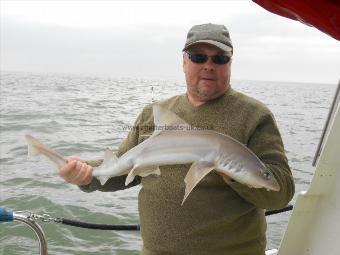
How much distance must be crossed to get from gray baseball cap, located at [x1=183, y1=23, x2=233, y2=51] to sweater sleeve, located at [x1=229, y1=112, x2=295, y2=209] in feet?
1.79

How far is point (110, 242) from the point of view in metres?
6.47

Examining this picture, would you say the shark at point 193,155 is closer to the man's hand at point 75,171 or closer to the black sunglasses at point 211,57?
the man's hand at point 75,171

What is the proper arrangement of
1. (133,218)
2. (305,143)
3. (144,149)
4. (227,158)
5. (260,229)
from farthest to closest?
(305,143) → (133,218) → (260,229) → (144,149) → (227,158)

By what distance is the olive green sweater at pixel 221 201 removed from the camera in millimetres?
2844

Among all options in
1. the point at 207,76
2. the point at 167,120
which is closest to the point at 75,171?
the point at 167,120

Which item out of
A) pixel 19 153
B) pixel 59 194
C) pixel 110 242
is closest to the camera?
pixel 110 242

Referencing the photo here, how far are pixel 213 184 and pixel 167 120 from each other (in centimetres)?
59

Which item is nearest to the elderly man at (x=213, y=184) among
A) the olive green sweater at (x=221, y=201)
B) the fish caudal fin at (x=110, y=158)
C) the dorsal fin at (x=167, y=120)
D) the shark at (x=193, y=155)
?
the olive green sweater at (x=221, y=201)

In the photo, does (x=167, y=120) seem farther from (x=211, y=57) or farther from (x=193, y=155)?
(x=211, y=57)

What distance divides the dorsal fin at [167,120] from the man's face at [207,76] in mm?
578

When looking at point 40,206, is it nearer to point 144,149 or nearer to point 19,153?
point 19,153

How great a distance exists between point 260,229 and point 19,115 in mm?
16921

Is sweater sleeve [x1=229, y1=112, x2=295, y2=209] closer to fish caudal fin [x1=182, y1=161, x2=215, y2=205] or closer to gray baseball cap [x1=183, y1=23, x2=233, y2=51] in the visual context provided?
fish caudal fin [x1=182, y1=161, x2=215, y2=205]

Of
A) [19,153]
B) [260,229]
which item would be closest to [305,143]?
[19,153]
